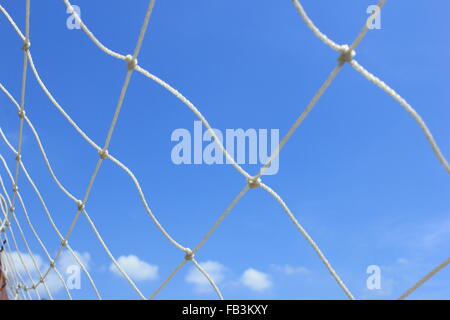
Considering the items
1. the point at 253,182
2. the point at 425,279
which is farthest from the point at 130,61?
the point at 425,279

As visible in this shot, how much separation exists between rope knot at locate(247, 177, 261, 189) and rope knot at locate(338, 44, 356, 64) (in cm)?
36

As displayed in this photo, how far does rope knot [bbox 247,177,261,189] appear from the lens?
114 centimetres

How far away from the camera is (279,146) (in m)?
1.00

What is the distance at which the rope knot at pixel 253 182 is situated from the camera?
1141 millimetres

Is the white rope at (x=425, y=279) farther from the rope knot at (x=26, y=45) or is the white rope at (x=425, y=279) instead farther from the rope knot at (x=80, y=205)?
the rope knot at (x=26, y=45)

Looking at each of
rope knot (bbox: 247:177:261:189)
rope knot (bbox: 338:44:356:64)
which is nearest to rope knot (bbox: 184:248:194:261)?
rope knot (bbox: 247:177:261:189)

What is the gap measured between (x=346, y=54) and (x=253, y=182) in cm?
39

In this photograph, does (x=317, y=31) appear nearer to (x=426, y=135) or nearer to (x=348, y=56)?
(x=348, y=56)

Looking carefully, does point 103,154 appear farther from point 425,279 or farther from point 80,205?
point 425,279

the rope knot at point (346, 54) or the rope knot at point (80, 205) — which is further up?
the rope knot at point (80, 205)

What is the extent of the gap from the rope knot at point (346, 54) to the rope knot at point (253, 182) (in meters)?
0.36

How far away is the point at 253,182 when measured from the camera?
45.1 inches

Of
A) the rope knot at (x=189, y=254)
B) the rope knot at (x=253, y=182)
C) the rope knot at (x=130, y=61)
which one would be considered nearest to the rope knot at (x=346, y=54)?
the rope knot at (x=253, y=182)
